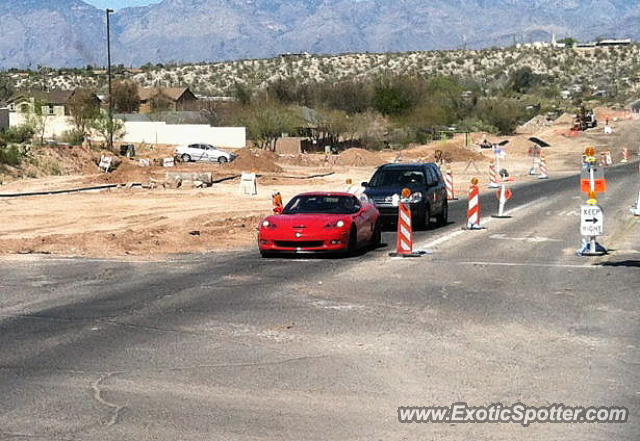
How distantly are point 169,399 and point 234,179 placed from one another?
44.3m

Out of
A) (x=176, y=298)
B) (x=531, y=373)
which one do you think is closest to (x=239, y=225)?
(x=176, y=298)

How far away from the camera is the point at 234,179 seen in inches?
2152

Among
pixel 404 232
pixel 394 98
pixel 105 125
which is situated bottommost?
pixel 404 232

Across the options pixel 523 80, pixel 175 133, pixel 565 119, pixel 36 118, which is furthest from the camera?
pixel 523 80

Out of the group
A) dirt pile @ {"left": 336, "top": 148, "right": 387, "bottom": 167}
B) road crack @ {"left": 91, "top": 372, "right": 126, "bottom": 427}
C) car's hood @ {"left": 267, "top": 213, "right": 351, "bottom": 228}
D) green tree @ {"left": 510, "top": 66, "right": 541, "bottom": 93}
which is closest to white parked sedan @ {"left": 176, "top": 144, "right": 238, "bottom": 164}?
dirt pile @ {"left": 336, "top": 148, "right": 387, "bottom": 167}

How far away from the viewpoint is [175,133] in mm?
84938

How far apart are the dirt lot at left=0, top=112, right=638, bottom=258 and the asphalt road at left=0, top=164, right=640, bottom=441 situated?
3.22 metres

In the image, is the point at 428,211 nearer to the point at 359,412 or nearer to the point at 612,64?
the point at 359,412

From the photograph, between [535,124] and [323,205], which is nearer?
[323,205]

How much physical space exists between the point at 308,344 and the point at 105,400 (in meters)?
3.37

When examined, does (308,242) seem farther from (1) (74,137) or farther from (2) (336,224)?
(1) (74,137)

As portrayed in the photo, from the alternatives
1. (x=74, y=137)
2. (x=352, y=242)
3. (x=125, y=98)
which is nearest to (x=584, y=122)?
(x=125, y=98)

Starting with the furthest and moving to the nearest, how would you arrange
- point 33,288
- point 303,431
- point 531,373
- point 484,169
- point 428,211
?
1. point 484,169
2. point 428,211
3. point 33,288
4. point 531,373
5. point 303,431

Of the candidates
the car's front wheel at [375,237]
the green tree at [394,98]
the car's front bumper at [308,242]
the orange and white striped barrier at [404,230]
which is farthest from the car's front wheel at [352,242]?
the green tree at [394,98]
